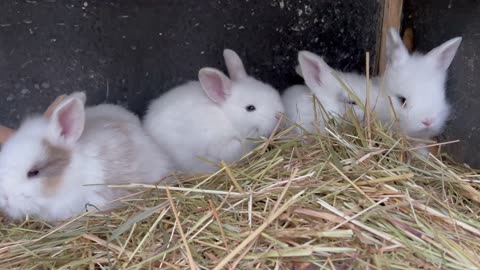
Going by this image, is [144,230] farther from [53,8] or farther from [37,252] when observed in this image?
[53,8]

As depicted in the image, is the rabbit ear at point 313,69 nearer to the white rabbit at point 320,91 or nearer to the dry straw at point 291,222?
the white rabbit at point 320,91

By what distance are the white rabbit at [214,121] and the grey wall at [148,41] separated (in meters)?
0.37

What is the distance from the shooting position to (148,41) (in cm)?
358

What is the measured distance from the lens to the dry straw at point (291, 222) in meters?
2.04

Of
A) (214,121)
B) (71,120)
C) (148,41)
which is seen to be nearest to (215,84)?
(214,121)

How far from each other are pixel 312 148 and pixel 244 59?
1.20 m

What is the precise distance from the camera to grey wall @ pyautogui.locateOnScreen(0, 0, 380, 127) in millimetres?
3359

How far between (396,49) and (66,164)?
1.91 m

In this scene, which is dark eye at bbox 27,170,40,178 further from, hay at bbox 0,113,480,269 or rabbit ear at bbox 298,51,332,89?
rabbit ear at bbox 298,51,332,89

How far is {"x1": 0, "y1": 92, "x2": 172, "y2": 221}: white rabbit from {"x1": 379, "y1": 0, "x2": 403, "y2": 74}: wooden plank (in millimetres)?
1727

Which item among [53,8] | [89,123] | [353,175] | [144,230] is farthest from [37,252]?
[53,8]

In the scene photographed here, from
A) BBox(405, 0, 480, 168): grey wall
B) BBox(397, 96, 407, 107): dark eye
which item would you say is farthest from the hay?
BBox(397, 96, 407, 107): dark eye

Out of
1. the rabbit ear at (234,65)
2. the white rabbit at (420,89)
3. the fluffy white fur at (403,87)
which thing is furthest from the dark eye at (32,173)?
the white rabbit at (420,89)

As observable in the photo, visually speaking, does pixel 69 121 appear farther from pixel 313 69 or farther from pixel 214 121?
pixel 313 69
